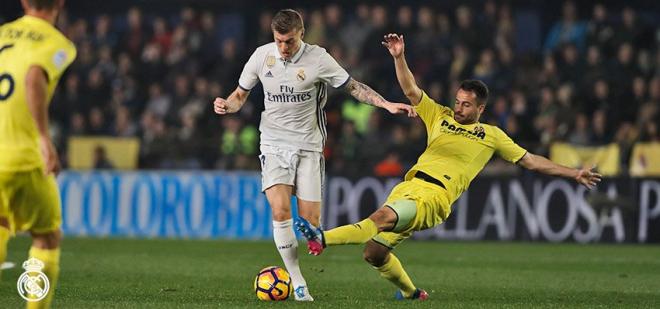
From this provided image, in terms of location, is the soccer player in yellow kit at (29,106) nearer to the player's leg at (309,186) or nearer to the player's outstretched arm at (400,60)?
the player's leg at (309,186)

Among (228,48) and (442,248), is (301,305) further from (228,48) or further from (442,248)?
(228,48)

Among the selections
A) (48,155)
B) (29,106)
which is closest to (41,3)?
(29,106)

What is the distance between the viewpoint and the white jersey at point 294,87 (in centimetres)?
1009

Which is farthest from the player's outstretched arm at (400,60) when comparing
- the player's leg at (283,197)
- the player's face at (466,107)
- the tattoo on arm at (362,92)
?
the player's leg at (283,197)

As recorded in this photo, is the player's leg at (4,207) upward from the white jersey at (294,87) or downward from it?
downward

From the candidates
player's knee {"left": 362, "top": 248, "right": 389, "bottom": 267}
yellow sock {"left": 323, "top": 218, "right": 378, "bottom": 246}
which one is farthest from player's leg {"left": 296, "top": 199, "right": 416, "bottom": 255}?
player's knee {"left": 362, "top": 248, "right": 389, "bottom": 267}

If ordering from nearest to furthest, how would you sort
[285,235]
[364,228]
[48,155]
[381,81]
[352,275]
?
[48,155]
[364,228]
[285,235]
[352,275]
[381,81]

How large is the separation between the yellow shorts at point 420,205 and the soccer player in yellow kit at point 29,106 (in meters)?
3.44

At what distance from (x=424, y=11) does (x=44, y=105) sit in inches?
624

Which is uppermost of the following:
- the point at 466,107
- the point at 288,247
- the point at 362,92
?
the point at 362,92

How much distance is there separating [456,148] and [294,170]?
138 cm

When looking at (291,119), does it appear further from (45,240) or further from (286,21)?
(45,240)

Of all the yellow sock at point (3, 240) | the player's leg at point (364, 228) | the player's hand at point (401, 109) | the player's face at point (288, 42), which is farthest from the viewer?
the player's face at point (288, 42)

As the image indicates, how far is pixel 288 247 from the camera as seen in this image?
9914mm
